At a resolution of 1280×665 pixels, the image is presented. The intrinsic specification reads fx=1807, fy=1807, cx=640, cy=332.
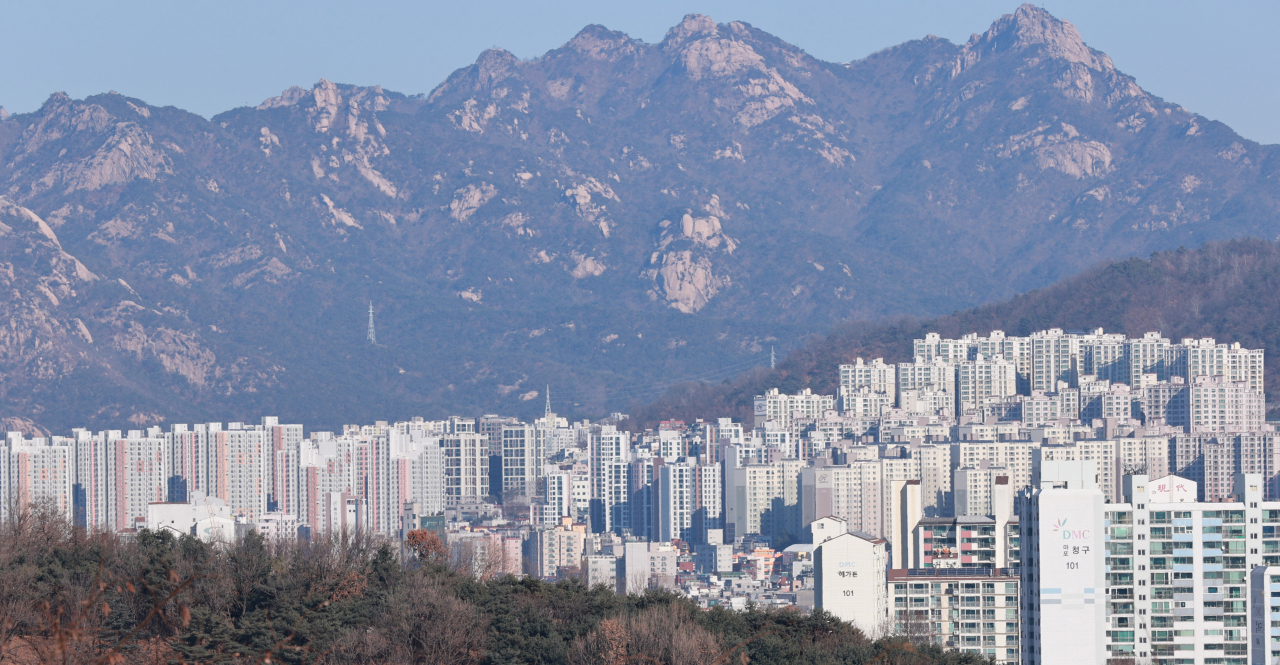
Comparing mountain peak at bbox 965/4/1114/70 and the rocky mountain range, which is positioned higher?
mountain peak at bbox 965/4/1114/70

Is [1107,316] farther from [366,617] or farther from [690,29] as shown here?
[690,29]

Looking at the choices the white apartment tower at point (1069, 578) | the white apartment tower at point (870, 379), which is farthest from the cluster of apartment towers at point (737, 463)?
the white apartment tower at point (1069, 578)

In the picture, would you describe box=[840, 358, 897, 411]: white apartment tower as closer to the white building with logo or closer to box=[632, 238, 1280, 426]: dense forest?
box=[632, 238, 1280, 426]: dense forest

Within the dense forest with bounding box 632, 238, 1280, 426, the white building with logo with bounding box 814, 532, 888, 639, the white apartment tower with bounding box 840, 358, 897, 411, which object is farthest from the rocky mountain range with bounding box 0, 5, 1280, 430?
the white building with logo with bounding box 814, 532, 888, 639

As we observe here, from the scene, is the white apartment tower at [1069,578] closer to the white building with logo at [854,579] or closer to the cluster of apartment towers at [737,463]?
the white building with logo at [854,579]

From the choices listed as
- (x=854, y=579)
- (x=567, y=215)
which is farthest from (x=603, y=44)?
(x=854, y=579)

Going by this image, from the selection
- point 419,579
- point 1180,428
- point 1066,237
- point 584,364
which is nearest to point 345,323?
point 584,364
